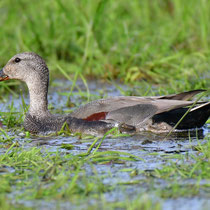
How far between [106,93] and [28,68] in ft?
5.90

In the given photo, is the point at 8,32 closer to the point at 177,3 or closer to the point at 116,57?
the point at 116,57

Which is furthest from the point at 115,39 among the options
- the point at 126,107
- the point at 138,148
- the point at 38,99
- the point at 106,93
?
the point at 138,148

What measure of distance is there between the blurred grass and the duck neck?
5.31 ft

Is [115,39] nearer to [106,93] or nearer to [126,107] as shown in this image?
[106,93]

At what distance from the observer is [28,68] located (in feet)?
24.3

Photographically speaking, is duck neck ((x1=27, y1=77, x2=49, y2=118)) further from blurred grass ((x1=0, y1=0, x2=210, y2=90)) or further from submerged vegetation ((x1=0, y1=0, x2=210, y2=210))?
blurred grass ((x1=0, y1=0, x2=210, y2=90))

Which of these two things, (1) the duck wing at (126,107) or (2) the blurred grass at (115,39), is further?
(2) the blurred grass at (115,39)

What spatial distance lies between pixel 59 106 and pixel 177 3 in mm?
4688

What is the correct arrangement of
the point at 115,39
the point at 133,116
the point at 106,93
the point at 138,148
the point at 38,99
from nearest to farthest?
1. the point at 138,148
2. the point at 133,116
3. the point at 38,99
4. the point at 106,93
5. the point at 115,39

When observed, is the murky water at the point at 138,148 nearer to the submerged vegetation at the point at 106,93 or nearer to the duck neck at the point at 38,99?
the submerged vegetation at the point at 106,93

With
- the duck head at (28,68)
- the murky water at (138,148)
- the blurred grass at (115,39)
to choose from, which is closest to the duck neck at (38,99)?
the duck head at (28,68)

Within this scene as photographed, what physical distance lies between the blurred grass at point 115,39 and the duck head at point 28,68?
61.7 inches

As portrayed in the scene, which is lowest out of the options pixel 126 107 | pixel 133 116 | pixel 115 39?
pixel 133 116

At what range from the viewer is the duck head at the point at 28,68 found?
291 inches
